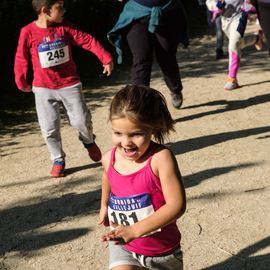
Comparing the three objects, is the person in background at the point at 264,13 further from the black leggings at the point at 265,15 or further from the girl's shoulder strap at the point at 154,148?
the girl's shoulder strap at the point at 154,148

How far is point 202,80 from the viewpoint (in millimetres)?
7629

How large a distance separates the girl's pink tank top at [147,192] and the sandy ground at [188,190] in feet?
2.41

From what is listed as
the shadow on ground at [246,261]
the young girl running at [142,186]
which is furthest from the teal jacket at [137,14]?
the young girl running at [142,186]

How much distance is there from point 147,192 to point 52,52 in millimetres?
2324

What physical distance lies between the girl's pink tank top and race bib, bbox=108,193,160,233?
18mm

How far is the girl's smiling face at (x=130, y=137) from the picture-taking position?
2352mm

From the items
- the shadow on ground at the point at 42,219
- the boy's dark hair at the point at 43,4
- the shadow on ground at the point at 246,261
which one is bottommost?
the shadow on ground at the point at 42,219

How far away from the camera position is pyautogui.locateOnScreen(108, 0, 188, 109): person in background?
5270 mm

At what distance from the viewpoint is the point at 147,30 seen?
5316 mm

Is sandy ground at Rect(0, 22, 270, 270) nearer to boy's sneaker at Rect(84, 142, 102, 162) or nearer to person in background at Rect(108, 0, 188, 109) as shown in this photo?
boy's sneaker at Rect(84, 142, 102, 162)

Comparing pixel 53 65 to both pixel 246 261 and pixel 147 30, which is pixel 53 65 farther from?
pixel 246 261

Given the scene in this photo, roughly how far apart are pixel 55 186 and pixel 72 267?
129cm

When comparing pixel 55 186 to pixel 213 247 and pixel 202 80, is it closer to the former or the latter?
pixel 213 247

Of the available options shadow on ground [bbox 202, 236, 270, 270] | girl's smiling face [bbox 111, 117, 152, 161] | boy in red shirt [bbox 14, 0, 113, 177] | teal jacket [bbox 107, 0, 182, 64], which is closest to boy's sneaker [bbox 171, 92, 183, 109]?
teal jacket [bbox 107, 0, 182, 64]
